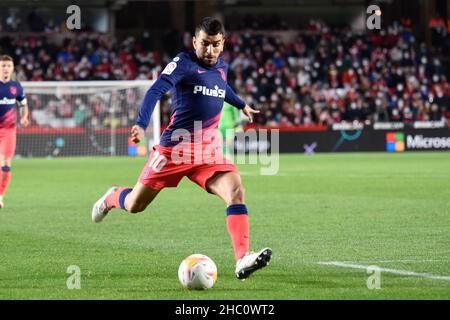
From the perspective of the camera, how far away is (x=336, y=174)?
23.1 meters

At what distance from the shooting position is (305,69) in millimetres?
41750

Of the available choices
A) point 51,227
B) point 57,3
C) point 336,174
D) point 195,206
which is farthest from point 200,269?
point 57,3

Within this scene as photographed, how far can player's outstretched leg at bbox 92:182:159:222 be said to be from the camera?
28.9 feet

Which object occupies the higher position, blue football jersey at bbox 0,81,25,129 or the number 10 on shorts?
blue football jersey at bbox 0,81,25,129

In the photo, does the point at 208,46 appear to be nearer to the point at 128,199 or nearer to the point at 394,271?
the point at 128,199

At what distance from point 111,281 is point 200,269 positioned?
2.85 feet

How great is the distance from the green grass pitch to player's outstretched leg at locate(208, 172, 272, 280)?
17 centimetres

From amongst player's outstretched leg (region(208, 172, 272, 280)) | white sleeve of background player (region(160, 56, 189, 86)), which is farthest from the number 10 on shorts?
white sleeve of background player (region(160, 56, 189, 86))

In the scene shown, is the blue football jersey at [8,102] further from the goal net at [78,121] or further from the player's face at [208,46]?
the goal net at [78,121]

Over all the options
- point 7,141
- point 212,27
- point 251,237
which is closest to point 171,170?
point 212,27

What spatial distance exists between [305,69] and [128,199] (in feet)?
109

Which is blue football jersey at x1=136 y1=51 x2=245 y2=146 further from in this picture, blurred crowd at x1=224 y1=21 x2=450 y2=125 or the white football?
blurred crowd at x1=224 y1=21 x2=450 y2=125

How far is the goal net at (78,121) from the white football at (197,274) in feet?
82.9

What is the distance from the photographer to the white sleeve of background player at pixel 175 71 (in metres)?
8.16
